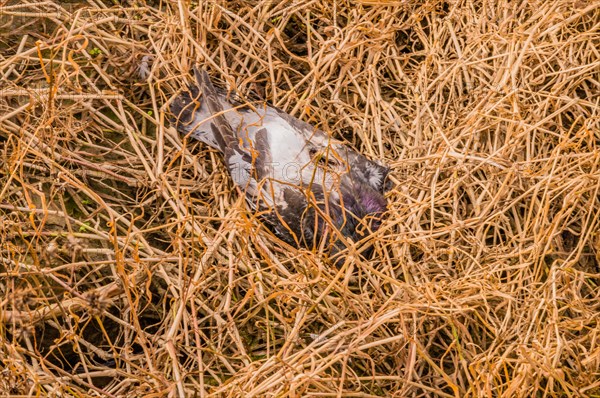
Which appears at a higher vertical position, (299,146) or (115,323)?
(299,146)

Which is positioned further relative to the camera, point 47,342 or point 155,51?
point 155,51

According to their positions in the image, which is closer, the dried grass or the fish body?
the dried grass

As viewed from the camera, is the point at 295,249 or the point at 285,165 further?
the point at 285,165

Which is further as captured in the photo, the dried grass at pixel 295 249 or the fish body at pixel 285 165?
the fish body at pixel 285 165

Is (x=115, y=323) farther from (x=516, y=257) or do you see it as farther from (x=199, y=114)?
(x=516, y=257)

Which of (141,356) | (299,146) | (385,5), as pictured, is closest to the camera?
(141,356)

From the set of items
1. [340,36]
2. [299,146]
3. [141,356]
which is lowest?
[141,356]

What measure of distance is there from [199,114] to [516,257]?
5.37 feet

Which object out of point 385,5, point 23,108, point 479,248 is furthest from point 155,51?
point 479,248

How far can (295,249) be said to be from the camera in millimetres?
2979

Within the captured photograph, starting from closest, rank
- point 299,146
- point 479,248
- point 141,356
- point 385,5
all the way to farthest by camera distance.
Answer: point 141,356 → point 479,248 → point 299,146 → point 385,5

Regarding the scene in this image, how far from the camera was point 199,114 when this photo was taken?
11.4 feet

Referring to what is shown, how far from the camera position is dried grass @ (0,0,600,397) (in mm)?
2689

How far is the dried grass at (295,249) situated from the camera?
2.69 meters
